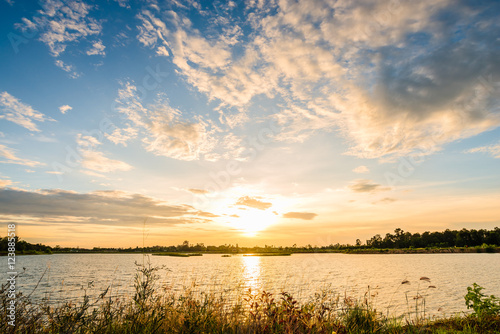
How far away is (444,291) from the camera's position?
25.6 m

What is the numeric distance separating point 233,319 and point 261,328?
4.39ft

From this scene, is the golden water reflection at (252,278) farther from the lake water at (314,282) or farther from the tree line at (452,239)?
the tree line at (452,239)

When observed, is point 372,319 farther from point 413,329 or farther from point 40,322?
point 40,322

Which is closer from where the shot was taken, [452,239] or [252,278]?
[252,278]

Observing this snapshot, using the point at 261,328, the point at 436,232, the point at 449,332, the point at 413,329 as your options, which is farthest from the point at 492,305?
the point at 436,232

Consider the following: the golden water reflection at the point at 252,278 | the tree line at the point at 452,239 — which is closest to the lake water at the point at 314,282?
the golden water reflection at the point at 252,278

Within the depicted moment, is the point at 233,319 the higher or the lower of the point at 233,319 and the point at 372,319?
the higher

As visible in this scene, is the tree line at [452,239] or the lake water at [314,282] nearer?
the lake water at [314,282]

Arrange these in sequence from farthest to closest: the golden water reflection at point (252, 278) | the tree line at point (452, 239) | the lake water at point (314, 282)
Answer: the tree line at point (452, 239) < the golden water reflection at point (252, 278) < the lake water at point (314, 282)

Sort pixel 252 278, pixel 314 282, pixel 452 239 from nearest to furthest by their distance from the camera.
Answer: pixel 314 282
pixel 252 278
pixel 452 239

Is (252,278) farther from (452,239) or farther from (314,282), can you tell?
(452,239)

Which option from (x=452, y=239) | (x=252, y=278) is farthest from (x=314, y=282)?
(x=452, y=239)

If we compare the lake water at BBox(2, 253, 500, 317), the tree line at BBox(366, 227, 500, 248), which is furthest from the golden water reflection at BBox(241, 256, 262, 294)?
the tree line at BBox(366, 227, 500, 248)

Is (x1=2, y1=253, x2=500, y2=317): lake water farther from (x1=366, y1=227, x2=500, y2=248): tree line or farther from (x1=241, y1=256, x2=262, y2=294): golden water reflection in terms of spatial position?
(x1=366, y1=227, x2=500, y2=248): tree line
